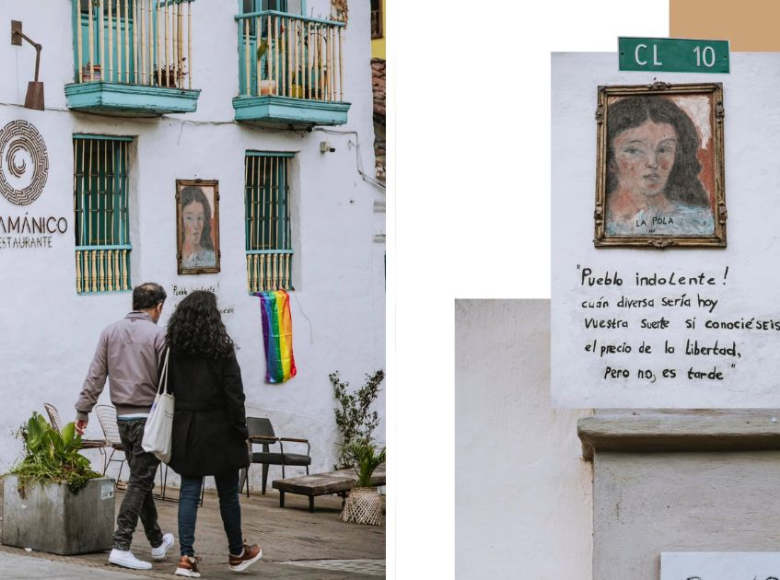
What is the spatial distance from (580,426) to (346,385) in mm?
1748

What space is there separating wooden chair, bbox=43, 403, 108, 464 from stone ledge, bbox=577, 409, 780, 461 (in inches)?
80.8

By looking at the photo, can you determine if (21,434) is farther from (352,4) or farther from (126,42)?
(352,4)

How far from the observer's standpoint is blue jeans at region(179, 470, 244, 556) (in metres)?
4.14

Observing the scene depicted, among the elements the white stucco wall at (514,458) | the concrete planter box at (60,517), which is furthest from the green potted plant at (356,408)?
the white stucco wall at (514,458)

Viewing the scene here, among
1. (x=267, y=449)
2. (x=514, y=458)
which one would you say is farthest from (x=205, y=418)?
(x=514, y=458)

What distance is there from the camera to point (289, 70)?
165 inches

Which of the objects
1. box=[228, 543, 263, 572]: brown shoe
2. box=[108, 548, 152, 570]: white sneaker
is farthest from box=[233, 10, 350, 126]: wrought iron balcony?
box=[108, 548, 152, 570]: white sneaker

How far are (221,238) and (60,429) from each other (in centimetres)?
77

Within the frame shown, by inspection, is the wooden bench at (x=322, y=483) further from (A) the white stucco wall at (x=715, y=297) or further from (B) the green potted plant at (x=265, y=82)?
(A) the white stucco wall at (x=715, y=297)

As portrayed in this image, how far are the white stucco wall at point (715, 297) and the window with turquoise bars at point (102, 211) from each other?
74.7 inches

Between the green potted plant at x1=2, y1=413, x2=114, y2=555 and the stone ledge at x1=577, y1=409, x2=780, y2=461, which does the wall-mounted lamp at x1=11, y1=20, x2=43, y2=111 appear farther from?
the stone ledge at x1=577, y1=409, x2=780, y2=461

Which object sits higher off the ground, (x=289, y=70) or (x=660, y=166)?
(x=289, y=70)

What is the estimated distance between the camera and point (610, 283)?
2531 mm

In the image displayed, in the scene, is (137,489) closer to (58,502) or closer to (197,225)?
(58,502)
